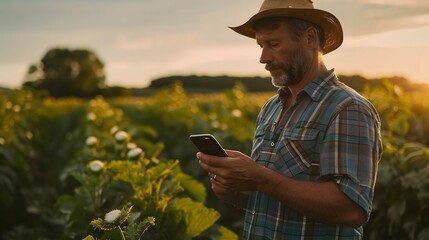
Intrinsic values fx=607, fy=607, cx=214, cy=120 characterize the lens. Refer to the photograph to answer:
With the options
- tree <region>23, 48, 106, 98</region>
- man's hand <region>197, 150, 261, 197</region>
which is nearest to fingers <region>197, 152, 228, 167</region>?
man's hand <region>197, 150, 261, 197</region>

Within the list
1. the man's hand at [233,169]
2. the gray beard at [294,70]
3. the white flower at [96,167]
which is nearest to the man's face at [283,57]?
the gray beard at [294,70]

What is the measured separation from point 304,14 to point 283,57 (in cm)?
22

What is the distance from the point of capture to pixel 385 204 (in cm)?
445

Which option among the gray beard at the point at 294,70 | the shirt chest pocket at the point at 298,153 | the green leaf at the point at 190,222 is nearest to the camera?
the shirt chest pocket at the point at 298,153

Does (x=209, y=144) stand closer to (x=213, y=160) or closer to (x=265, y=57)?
(x=213, y=160)

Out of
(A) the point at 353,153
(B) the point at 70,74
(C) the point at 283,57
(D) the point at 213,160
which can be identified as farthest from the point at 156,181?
(B) the point at 70,74

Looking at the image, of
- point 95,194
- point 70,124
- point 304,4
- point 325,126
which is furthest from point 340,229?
point 70,124

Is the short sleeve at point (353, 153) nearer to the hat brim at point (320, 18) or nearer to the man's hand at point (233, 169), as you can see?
the man's hand at point (233, 169)

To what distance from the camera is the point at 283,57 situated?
264 centimetres

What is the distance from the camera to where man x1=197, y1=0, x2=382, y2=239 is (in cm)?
238

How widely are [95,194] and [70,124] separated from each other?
12083mm

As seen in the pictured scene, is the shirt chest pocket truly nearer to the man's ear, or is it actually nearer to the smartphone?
the smartphone

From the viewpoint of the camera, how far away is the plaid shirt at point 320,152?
238cm

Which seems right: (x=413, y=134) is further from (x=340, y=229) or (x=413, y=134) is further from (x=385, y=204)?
(x=340, y=229)
